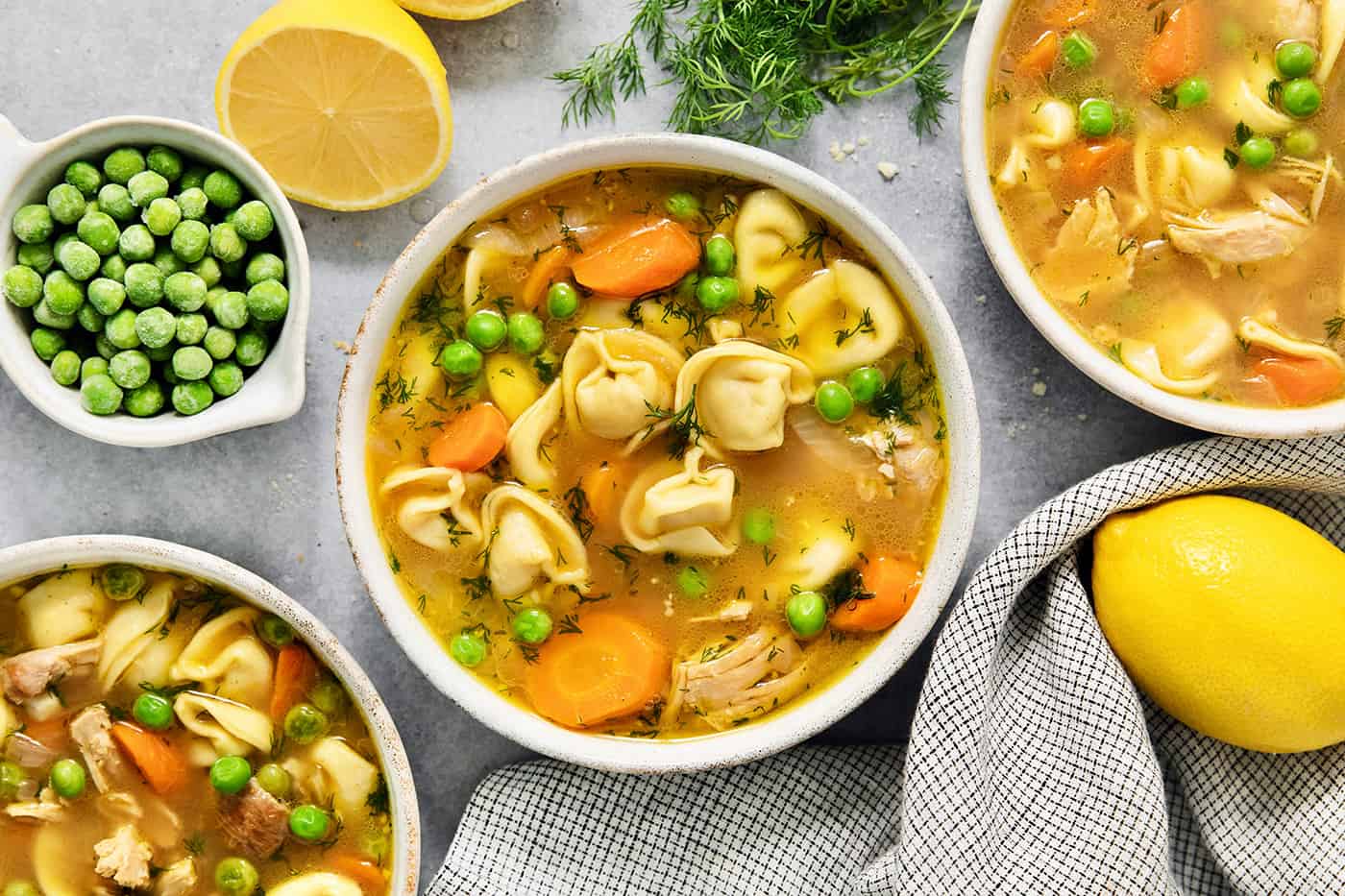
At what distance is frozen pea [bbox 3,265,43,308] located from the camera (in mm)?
3176

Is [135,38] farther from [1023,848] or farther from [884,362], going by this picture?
[1023,848]

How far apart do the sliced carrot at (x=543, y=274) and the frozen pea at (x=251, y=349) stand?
2.38ft

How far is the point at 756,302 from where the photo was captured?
329cm

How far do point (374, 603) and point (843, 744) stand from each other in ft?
5.00

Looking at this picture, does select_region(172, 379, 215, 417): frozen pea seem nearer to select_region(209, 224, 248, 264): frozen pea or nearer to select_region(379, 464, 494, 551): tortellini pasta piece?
select_region(209, 224, 248, 264): frozen pea

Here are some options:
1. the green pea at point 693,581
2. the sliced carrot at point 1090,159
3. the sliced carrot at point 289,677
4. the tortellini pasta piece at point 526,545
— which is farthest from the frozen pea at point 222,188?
the sliced carrot at point 1090,159

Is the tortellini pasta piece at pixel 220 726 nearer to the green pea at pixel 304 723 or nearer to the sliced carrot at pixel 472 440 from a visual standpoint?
the green pea at pixel 304 723

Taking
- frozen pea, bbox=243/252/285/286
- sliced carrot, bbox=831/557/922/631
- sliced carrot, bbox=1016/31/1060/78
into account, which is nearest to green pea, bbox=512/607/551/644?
sliced carrot, bbox=831/557/922/631

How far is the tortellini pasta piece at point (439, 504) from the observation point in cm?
327

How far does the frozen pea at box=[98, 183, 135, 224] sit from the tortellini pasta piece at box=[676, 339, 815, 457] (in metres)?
1.57

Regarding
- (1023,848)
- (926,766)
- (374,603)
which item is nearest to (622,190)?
(374,603)

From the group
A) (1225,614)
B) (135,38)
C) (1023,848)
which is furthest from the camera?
(135,38)

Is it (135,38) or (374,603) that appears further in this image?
(135,38)

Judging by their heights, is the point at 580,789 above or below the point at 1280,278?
below
